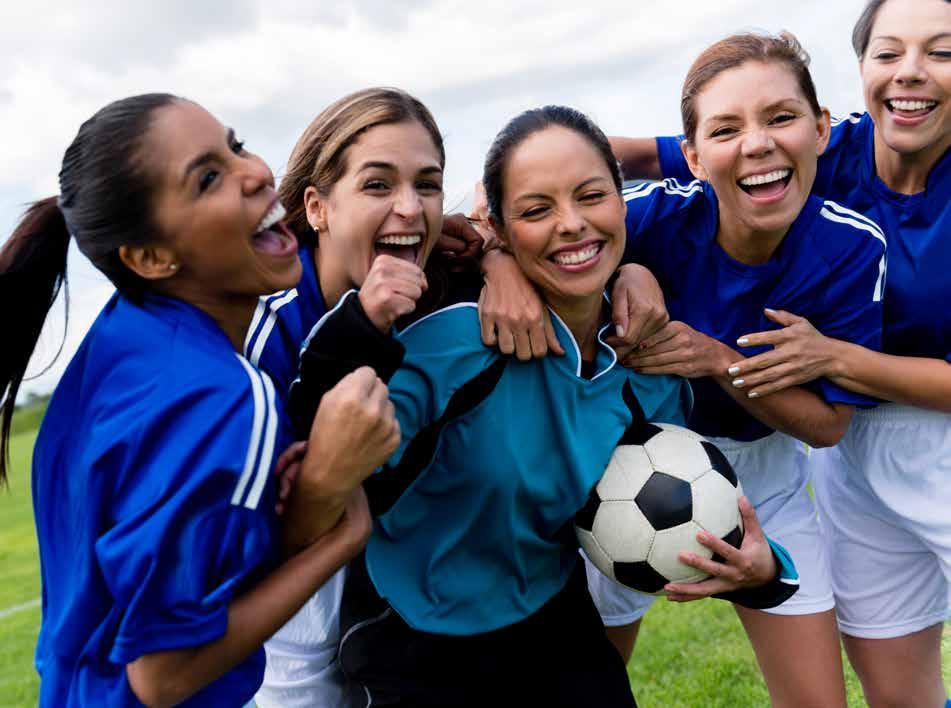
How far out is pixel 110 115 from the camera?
2.23m

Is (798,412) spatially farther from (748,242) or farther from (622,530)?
(622,530)

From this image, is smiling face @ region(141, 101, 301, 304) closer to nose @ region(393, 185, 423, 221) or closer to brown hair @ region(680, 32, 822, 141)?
nose @ region(393, 185, 423, 221)

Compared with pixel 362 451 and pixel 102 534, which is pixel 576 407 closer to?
pixel 362 451

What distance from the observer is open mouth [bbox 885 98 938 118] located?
3.21m

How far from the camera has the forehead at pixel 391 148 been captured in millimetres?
2908

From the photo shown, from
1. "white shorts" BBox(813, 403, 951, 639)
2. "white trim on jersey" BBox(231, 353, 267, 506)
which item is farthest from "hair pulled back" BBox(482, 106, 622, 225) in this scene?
"white shorts" BBox(813, 403, 951, 639)

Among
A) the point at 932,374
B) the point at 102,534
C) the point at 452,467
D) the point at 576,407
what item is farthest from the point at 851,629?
the point at 102,534

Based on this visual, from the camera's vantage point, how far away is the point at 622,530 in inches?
109

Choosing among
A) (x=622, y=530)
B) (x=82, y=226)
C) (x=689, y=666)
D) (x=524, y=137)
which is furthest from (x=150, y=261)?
(x=689, y=666)

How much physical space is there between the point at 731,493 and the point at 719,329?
2.12 feet

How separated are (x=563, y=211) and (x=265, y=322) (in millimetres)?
891

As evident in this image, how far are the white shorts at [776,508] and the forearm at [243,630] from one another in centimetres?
166

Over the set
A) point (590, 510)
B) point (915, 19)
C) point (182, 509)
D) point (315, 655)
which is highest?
point (915, 19)

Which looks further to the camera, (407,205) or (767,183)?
(767,183)
